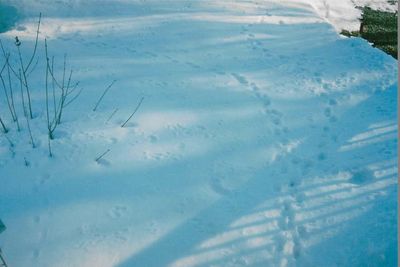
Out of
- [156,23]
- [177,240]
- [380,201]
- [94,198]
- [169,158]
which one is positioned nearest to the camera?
[177,240]

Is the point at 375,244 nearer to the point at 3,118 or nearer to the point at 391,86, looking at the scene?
the point at 391,86

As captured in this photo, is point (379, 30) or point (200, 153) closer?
point (200, 153)

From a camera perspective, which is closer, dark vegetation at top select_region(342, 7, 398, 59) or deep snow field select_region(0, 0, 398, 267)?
deep snow field select_region(0, 0, 398, 267)

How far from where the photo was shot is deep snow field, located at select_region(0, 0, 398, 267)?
3285 mm

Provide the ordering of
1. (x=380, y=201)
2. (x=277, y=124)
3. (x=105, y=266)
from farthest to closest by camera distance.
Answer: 1. (x=277, y=124)
2. (x=380, y=201)
3. (x=105, y=266)

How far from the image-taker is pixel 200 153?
421 centimetres

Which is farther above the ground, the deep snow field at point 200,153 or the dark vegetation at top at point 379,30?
the dark vegetation at top at point 379,30

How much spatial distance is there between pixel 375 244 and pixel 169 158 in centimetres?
242

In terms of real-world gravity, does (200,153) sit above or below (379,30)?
below

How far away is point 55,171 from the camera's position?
3.72m

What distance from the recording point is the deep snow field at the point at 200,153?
3285 millimetres

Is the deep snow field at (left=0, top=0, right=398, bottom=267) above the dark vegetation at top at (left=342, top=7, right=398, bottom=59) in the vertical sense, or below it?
below

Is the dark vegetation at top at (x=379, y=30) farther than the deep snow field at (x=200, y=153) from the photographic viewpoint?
Yes

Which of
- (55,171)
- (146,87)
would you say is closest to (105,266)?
(55,171)
